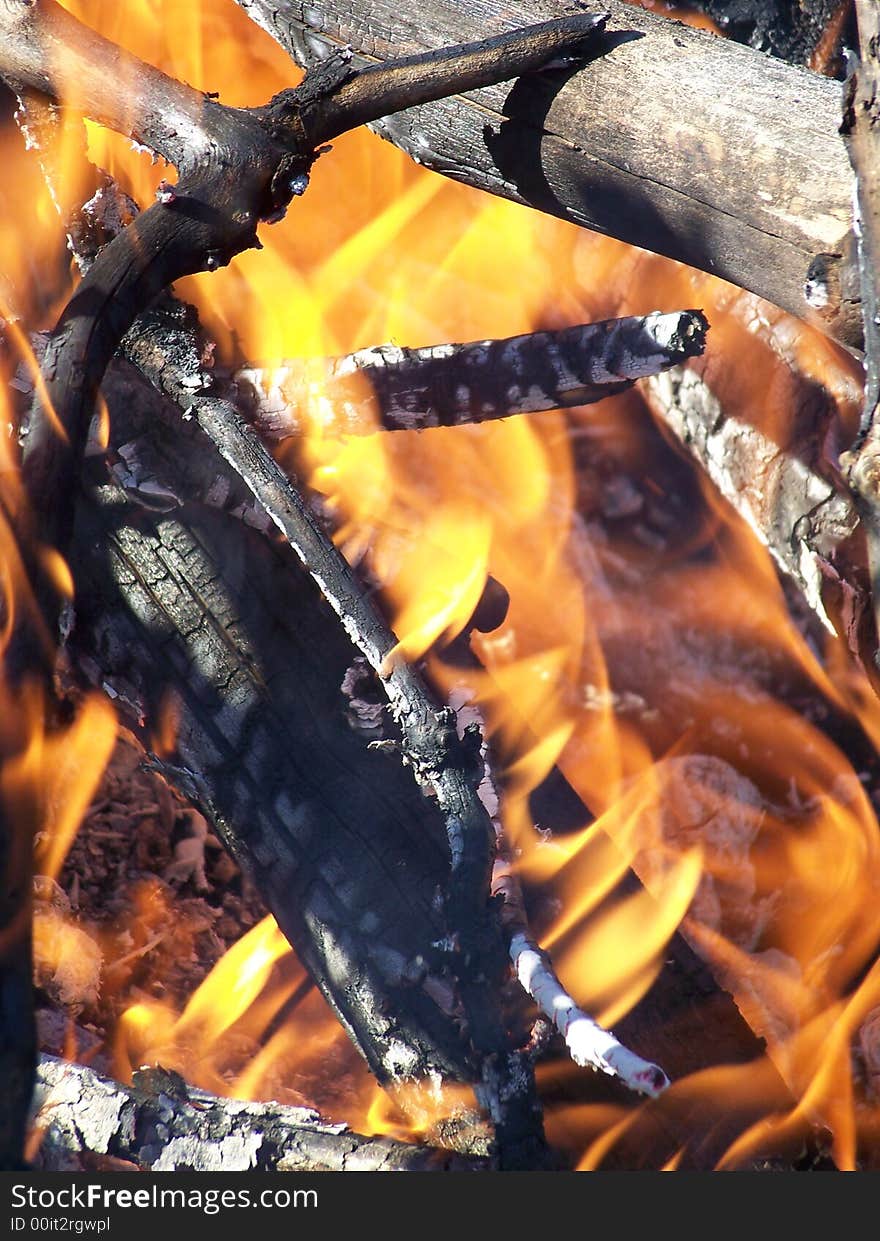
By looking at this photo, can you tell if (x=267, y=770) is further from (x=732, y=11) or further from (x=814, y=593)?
(x=732, y=11)

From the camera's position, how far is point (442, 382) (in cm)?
219

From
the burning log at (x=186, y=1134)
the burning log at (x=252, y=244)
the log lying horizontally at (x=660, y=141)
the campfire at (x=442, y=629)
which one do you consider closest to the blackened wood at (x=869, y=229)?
the campfire at (x=442, y=629)

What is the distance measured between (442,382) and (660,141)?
26.1 inches

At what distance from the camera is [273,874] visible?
6.80 feet

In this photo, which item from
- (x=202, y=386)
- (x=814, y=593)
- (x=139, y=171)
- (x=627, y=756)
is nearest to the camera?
(x=202, y=386)

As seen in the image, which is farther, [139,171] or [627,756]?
[139,171]

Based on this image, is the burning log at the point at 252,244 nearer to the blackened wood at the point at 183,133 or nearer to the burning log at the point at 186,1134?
the blackened wood at the point at 183,133

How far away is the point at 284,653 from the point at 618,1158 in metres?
1.22

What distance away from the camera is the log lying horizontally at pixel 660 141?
184cm

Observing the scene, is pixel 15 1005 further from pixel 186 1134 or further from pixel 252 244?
pixel 252 244

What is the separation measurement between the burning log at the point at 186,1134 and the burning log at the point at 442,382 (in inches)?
55.9

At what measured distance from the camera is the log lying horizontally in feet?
6.02

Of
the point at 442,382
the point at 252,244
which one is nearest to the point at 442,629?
the point at 442,382

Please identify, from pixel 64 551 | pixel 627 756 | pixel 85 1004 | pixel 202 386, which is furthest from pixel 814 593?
pixel 85 1004
